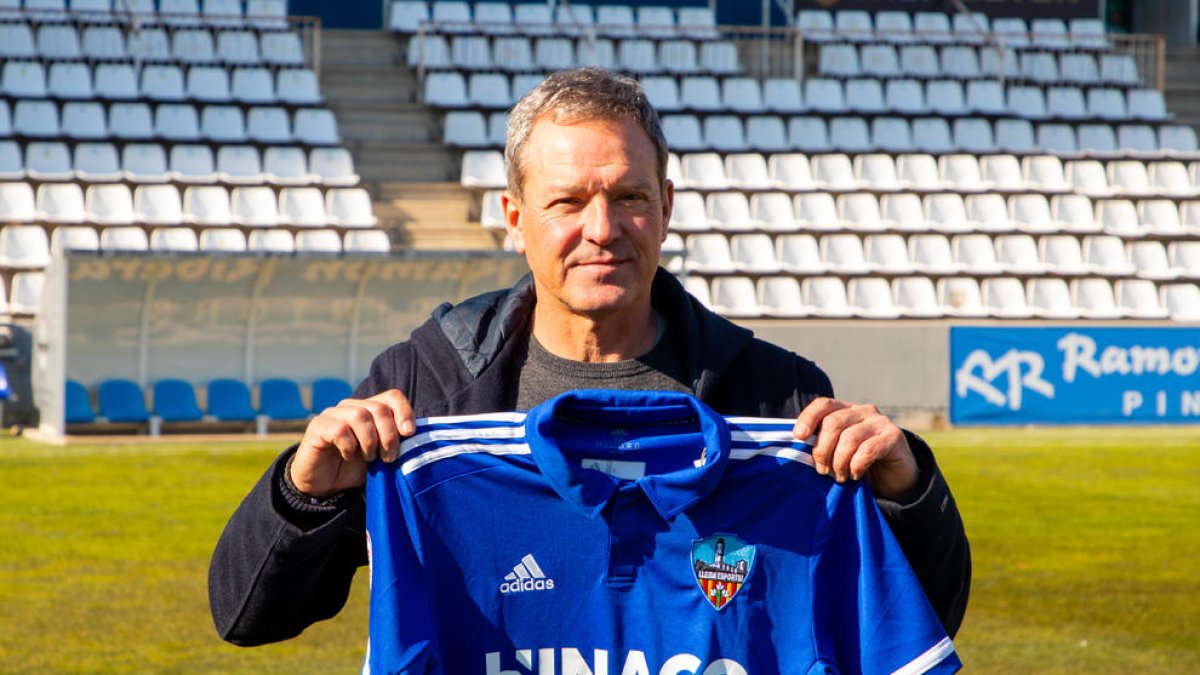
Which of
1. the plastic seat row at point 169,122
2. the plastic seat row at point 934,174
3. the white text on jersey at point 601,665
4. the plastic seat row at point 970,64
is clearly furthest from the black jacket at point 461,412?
the plastic seat row at point 970,64

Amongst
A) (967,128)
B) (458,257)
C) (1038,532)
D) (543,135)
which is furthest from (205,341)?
(543,135)

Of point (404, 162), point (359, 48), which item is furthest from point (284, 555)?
point (359, 48)

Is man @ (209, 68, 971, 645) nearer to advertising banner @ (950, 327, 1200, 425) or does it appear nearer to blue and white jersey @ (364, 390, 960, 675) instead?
blue and white jersey @ (364, 390, 960, 675)

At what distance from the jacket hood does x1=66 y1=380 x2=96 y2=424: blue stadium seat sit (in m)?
13.0

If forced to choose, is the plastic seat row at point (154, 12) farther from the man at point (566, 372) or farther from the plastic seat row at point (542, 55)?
the man at point (566, 372)

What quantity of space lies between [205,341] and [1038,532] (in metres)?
9.26

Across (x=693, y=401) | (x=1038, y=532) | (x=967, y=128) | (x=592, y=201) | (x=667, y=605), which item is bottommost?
(x=1038, y=532)

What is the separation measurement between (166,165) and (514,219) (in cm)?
1709

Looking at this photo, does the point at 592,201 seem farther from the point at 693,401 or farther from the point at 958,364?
the point at 958,364

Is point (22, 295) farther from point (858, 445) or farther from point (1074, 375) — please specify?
point (858, 445)

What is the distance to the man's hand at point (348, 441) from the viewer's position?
2.67m

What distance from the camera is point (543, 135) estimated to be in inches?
109

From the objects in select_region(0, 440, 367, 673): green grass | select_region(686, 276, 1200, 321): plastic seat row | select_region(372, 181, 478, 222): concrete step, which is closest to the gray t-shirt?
select_region(0, 440, 367, 673): green grass

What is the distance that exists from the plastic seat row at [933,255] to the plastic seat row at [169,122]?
16.4 ft
